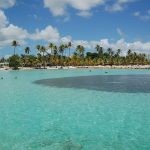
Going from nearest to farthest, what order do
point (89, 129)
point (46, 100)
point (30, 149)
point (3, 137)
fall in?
point (30, 149) < point (3, 137) < point (89, 129) < point (46, 100)

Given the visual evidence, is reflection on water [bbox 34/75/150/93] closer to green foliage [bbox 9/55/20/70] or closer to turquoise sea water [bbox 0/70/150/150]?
turquoise sea water [bbox 0/70/150/150]

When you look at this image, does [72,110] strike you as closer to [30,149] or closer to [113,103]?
[113,103]

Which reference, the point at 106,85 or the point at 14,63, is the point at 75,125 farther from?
the point at 14,63

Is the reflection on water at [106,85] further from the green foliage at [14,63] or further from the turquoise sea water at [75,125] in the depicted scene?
the green foliage at [14,63]

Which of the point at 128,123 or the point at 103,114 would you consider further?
the point at 103,114

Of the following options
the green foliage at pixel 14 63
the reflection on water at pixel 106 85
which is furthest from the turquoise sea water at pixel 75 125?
the green foliage at pixel 14 63

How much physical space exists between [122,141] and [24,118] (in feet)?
33.9

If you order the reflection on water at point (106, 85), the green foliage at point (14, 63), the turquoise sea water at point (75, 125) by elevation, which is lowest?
the turquoise sea water at point (75, 125)

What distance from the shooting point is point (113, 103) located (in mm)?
33125

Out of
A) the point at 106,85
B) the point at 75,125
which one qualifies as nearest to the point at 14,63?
the point at 106,85

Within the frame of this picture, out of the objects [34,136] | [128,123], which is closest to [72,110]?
[128,123]

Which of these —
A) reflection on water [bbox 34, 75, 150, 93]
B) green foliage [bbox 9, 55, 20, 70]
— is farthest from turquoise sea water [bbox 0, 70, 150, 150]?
green foliage [bbox 9, 55, 20, 70]

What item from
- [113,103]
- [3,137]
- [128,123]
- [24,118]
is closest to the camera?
[3,137]

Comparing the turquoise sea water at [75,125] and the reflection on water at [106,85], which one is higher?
the reflection on water at [106,85]
